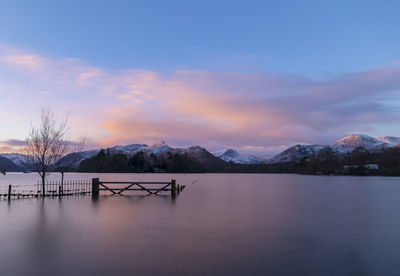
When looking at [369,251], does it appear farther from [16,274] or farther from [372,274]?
[16,274]

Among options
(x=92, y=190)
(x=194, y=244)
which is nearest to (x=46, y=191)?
(x=92, y=190)

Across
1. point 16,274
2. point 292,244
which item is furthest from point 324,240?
point 16,274

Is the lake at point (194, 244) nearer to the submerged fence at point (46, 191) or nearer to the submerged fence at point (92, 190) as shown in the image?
the submerged fence at point (46, 191)

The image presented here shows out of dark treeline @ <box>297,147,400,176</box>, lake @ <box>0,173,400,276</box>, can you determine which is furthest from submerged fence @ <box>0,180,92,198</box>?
dark treeline @ <box>297,147,400,176</box>

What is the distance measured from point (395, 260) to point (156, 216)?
1326 centimetres

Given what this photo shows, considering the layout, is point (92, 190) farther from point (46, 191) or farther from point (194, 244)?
point (194, 244)

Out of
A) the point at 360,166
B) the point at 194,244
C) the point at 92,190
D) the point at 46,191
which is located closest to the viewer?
the point at 194,244

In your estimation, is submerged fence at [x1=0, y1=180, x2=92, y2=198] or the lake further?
submerged fence at [x1=0, y1=180, x2=92, y2=198]

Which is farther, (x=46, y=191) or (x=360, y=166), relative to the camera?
(x=360, y=166)

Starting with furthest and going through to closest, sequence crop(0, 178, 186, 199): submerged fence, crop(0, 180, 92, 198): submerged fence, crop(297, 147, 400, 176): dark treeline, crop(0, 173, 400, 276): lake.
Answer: crop(297, 147, 400, 176): dark treeline → crop(0, 178, 186, 199): submerged fence → crop(0, 180, 92, 198): submerged fence → crop(0, 173, 400, 276): lake

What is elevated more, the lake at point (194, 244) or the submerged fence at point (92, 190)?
the submerged fence at point (92, 190)

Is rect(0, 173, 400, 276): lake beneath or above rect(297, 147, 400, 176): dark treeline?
beneath

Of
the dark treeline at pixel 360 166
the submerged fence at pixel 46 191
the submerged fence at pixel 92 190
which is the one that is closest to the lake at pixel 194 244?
the submerged fence at pixel 46 191

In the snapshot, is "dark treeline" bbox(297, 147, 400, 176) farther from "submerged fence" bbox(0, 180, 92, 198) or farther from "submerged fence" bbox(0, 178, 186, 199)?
"submerged fence" bbox(0, 180, 92, 198)
